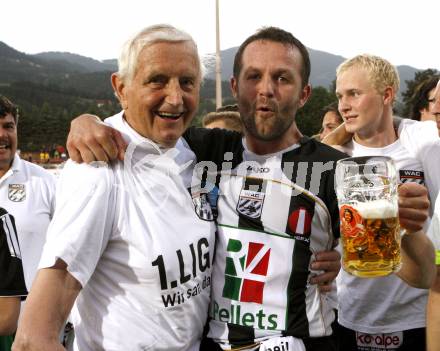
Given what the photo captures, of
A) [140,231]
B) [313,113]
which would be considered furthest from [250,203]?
[313,113]

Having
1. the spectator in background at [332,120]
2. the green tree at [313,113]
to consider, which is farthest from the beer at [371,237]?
the green tree at [313,113]

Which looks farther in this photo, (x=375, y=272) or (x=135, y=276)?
(x=135, y=276)

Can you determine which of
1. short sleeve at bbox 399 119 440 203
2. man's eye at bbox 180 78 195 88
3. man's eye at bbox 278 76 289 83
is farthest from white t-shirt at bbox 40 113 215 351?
short sleeve at bbox 399 119 440 203

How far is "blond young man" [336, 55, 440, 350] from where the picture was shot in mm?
3301

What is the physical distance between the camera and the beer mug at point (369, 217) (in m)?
1.74

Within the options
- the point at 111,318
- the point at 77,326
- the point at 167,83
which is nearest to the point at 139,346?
the point at 111,318

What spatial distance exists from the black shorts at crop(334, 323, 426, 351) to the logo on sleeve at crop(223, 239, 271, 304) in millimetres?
1341

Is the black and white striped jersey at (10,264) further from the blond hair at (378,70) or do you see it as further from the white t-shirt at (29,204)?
the blond hair at (378,70)

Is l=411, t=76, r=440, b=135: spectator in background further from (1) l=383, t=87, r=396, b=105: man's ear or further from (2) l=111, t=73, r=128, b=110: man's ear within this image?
(2) l=111, t=73, r=128, b=110: man's ear

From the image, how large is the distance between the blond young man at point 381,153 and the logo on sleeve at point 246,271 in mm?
1419

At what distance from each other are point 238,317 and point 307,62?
4.23 feet

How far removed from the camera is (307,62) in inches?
98.3

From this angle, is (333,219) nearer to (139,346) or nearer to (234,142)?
(234,142)

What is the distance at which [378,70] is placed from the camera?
356cm
